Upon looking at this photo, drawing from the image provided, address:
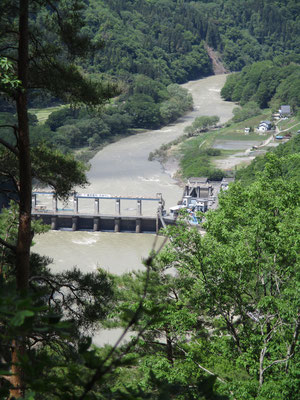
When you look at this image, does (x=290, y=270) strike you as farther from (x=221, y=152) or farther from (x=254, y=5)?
(x=254, y=5)

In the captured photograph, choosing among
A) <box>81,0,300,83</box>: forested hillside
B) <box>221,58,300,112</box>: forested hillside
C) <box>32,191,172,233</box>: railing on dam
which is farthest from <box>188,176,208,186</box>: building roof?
<box>81,0,300,83</box>: forested hillside

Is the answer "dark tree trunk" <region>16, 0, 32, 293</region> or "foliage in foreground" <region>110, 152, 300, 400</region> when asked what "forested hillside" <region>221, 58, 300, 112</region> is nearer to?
"foliage in foreground" <region>110, 152, 300, 400</region>

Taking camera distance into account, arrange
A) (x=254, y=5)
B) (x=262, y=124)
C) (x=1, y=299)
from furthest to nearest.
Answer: (x=254, y=5)
(x=262, y=124)
(x=1, y=299)

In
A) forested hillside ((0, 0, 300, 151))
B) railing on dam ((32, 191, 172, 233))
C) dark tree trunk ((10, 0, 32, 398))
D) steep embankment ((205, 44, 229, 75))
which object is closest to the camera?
dark tree trunk ((10, 0, 32, 398))

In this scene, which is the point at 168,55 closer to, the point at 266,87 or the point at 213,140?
the point at 266,87

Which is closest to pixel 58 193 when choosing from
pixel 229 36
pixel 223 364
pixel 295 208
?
pixel 223 364

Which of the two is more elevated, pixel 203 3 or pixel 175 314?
pixel 203 3

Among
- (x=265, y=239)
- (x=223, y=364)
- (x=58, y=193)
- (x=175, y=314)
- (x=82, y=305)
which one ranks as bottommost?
(x=223, y=364)

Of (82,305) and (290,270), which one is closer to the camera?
(82,305)

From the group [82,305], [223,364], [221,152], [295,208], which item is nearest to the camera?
[82,305]

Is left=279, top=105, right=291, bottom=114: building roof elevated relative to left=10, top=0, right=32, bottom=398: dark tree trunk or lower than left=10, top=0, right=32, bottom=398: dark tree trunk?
elevated
